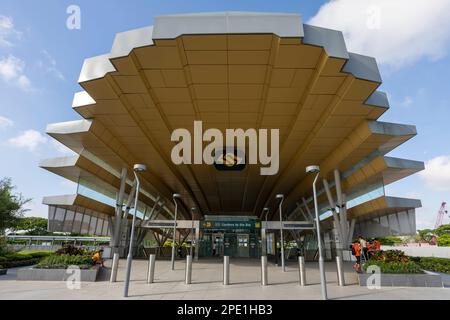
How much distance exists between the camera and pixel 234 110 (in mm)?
15398

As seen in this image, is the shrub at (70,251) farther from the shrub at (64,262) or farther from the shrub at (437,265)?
Result: the shrub at (437,265)

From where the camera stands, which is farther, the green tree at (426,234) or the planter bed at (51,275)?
the green tree at (426,234)

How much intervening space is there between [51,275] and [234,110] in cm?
1182

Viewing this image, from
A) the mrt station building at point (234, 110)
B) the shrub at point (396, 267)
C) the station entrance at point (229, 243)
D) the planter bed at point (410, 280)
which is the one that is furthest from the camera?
the station entrance at point (229, 243)

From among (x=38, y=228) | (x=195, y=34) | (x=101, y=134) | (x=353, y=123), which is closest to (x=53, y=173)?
(x=101, y=134)

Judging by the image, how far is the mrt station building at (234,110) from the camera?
10.7 metres

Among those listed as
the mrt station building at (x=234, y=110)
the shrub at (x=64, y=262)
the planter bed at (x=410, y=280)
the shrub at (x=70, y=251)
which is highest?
the mrt station building at (x=234, y=110)

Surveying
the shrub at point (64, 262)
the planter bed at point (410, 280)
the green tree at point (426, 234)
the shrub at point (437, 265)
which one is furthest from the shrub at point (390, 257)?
the green tree at point (426, 234)

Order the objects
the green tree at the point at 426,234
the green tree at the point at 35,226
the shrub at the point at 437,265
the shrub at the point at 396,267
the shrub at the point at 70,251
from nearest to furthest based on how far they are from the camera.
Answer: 1. the shrub at the point at 396,267
2. the shrub at the point at 70,251
3. the shrub at the point at 437,265
4. the green tree at the point at 35,226
5. the green tree at the point at 426,234

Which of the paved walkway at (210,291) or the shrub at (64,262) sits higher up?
the shrub at (64,262)

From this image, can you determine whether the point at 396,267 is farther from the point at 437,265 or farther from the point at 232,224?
the point at 232,224

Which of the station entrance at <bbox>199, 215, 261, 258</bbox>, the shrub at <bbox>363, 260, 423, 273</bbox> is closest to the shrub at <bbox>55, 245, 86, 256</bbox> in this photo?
the shrub at <bbox>363, 260, 423, 273</bbox>

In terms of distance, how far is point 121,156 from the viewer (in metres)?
20.9

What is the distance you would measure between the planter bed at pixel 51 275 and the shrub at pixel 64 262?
25 centimetres
